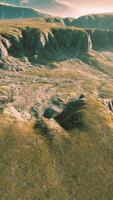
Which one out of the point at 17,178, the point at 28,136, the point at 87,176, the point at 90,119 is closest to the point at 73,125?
the point at 90,119

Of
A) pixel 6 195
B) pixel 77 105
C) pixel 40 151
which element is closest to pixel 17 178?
pixel 6 195

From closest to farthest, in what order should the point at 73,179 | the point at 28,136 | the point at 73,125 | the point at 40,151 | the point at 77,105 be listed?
the point at 73,179 < the point at 40,151 < the point at 28,136 < the point at 73,125 < the point at 77,105

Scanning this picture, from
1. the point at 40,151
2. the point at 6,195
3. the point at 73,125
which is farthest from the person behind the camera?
the point at 73,125

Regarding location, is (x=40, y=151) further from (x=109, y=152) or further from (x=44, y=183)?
(x=109, y=152)

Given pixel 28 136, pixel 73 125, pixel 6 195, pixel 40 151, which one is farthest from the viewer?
pixel 73 125

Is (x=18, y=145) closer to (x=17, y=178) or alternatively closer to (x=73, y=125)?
(x=17, y=178)

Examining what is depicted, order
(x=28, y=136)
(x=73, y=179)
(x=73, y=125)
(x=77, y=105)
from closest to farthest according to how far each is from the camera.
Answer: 1. (x=73, y=179)
2. (x=28, y=136)
3. (x=73, y=125)
4. (x=77, y=105)

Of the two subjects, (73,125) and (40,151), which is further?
(73,125)

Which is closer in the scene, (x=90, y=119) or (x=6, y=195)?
(x=6, y=195)
